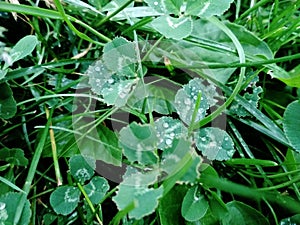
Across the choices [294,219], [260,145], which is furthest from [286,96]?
[294,219]

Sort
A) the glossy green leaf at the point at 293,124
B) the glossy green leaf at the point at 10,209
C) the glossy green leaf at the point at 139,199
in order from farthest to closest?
the glossy green leaf at the point at 293,124 → the glossy green leaf at the point at 10,209 → the glossy green leaf at the point at 139,199

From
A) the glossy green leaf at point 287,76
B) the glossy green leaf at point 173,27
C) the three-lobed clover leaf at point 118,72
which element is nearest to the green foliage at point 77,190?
the three-lobed clover leaf at point 118,72

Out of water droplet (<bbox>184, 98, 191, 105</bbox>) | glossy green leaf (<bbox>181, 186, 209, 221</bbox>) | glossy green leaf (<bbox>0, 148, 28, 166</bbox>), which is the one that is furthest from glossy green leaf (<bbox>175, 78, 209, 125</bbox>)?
glossy green leaf (<bbox>0, 148, 28, 166</bbox>)

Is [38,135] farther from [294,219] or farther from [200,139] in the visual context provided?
[294,219]

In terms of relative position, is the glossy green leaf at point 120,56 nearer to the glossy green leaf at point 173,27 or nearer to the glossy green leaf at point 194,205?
the glossy green leaf at point 173,27

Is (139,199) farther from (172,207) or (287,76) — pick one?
(287,76)

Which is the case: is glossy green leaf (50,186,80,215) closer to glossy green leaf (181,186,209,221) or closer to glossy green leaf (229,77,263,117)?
glossy green leaf (181,186,209,221)
